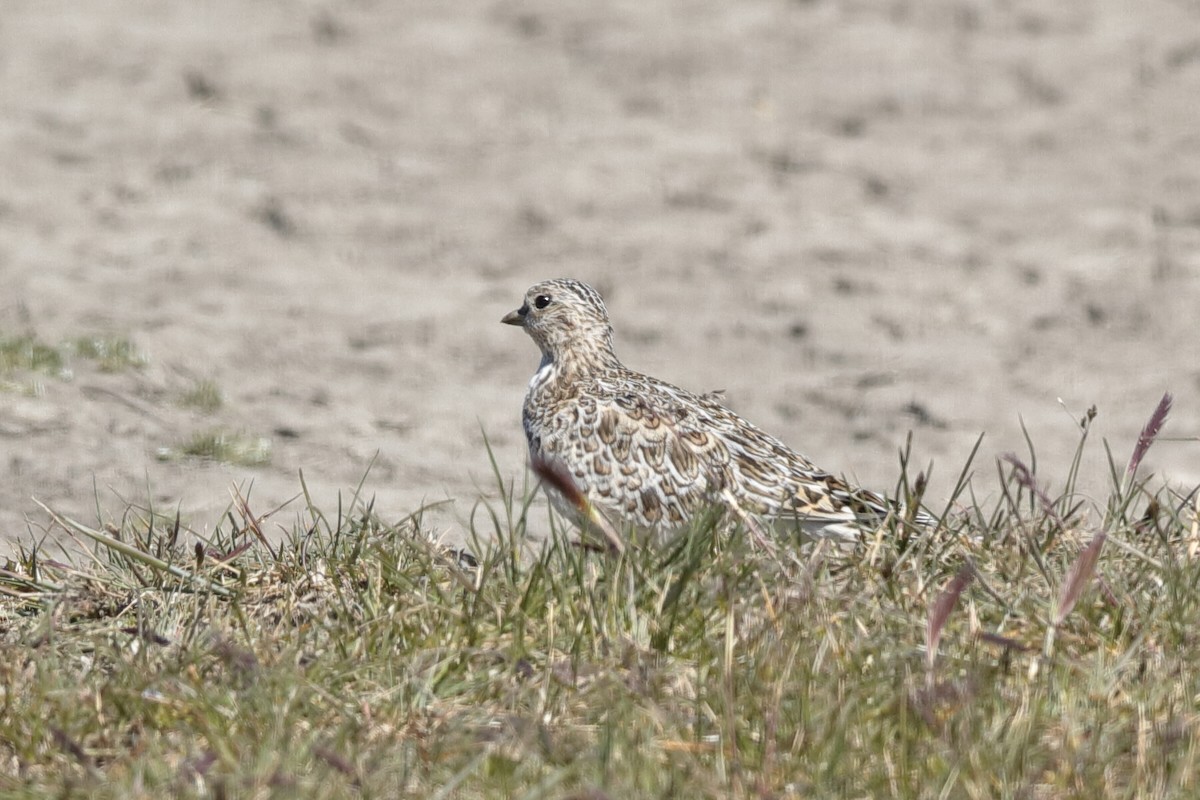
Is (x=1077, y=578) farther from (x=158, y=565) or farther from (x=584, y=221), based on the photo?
(x=584, y=221)

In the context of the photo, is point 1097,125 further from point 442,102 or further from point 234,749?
point 234,749

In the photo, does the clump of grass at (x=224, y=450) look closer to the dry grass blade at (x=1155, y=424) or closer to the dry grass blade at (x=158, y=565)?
the dry grass blade at (x=158, y=565)

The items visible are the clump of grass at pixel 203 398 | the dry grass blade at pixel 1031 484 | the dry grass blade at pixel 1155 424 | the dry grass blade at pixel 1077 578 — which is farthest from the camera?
the clump of grass at pixel 203 398

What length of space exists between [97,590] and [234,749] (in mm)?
1228

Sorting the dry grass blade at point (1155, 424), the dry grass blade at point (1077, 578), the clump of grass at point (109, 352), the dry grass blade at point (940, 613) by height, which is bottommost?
the clump of grass at point (109, 352)

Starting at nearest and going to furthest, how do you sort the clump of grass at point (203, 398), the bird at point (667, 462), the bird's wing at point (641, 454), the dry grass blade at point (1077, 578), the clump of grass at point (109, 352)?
the dry grass blade at point (1077, 578), the bird at point (667, 462), the bird's wing at point (641, 454), the clump of grass at point (203, 398), the clump of grass at point (109, 352)

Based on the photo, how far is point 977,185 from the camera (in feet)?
36.6

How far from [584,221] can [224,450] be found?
3537 millimetres

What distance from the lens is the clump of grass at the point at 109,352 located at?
8.66 metres

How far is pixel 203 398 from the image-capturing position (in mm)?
8391

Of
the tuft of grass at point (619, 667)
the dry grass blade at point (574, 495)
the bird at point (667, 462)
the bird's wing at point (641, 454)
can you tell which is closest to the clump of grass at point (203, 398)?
the bird at point (667, 462)

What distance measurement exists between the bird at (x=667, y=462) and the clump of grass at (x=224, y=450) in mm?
1761

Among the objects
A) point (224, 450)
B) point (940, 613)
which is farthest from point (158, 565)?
point (224, 450)

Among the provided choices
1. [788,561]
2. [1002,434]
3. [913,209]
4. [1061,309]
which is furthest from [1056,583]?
[913,209]
